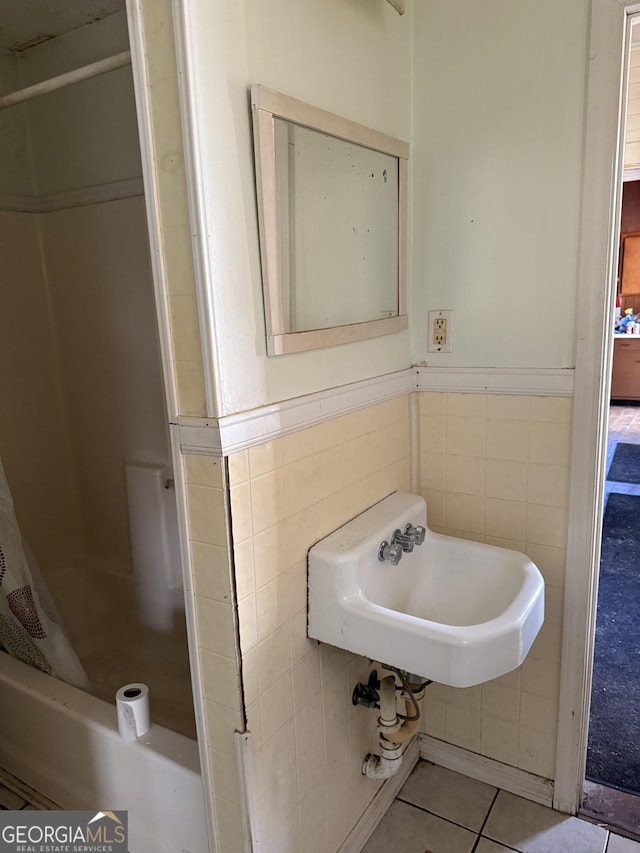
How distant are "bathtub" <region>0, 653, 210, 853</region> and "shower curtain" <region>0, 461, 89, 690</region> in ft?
0.14

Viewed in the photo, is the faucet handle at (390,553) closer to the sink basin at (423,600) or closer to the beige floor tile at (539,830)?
the sink basin at (423,600)

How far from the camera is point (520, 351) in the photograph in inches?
59.4

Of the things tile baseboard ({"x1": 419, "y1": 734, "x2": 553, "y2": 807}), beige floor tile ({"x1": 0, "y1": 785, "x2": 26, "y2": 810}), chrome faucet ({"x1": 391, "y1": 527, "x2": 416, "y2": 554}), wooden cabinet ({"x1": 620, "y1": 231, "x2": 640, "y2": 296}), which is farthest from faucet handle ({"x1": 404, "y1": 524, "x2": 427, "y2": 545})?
wooden cabinet ({"x1": 620, "y1": 231, "x2": 640, "y2": 296})

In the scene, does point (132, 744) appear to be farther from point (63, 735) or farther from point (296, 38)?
point (296, 38)

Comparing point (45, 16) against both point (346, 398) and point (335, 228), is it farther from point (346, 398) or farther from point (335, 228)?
point (346, 398)

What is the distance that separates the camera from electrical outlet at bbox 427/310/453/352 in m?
1.59

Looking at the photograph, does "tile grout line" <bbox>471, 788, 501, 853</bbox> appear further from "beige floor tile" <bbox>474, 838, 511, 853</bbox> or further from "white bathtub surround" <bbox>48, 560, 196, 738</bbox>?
"white bathtub surround" <bbox>48, 560, 196, 738</bbox>

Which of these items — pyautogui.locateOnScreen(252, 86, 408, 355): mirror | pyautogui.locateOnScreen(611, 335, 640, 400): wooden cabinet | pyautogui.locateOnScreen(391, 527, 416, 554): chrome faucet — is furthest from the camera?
pyautogui.locateOnScreen(611, 335, 640, 400): wooden cabinet

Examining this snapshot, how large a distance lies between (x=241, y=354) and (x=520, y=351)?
0.79 meters

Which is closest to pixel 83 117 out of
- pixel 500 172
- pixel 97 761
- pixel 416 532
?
pixel 500 172

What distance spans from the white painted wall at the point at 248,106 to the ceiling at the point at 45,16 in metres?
0.86

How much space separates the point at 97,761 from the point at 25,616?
0.41m

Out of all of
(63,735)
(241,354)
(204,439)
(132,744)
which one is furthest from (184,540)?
(63,735)

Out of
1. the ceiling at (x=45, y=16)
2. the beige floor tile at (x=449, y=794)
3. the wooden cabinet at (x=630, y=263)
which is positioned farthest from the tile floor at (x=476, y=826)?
the wooden cabinet at (x=630, y=263)
